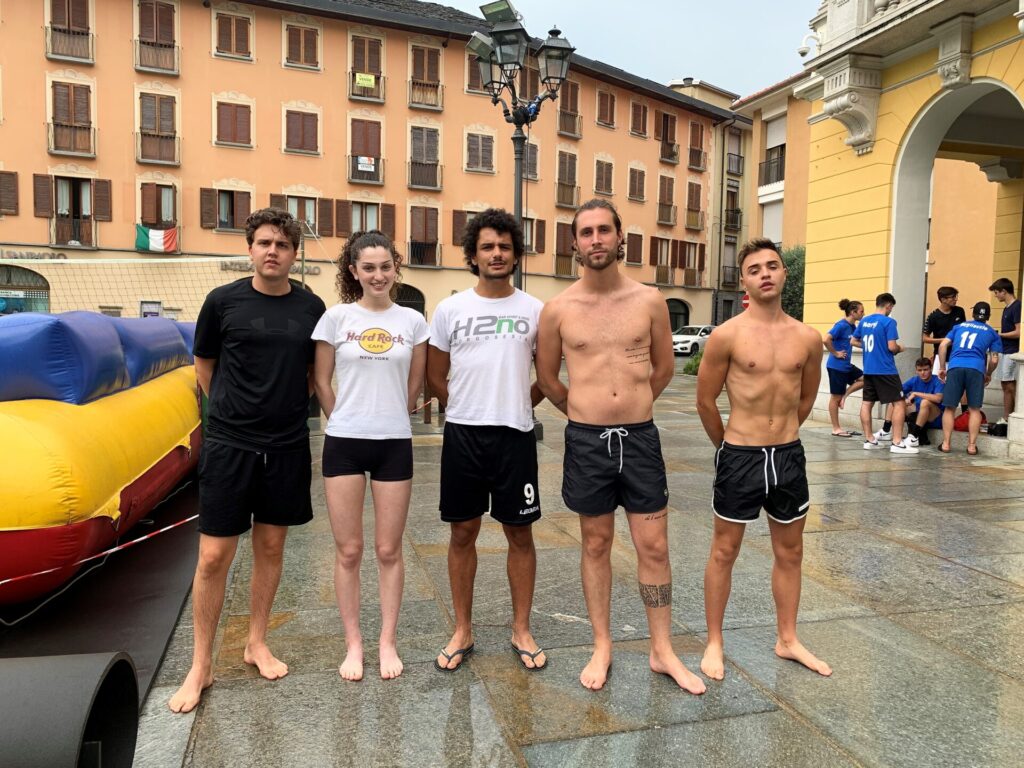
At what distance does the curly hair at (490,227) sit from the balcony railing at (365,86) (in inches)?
1138

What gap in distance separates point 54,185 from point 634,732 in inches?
1169

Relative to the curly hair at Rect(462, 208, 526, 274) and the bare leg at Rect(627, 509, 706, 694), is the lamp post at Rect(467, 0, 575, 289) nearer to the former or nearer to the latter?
the curly hair at Rect(462, 208, 526, 274)

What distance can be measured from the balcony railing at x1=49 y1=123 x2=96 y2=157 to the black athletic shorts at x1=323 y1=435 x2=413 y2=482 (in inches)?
1112

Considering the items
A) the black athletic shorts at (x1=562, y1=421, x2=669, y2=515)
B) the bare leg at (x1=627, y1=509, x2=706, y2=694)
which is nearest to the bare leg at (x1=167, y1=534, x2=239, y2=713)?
the black athletic shorts at (x1=562, y1=421, x2=669, y2=515)

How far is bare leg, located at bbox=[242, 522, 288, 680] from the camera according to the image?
11.0ft

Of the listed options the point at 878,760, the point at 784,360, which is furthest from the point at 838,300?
the point at 878,760

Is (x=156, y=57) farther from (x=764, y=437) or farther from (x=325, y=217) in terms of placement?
(x=764, y=437)

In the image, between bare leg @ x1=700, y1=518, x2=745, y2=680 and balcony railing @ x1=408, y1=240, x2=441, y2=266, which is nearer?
bare leg @ x1=700, y1=518, x2=745, y2=680

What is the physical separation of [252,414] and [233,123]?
28405mm

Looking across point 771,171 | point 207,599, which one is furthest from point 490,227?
point 771,171

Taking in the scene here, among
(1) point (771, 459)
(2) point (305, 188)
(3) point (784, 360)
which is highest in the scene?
(2) point (305, 188)

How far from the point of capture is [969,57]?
393 inches

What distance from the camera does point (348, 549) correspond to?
11.0 feet

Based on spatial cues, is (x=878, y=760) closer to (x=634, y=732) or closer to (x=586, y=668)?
(x=634, y=732)
